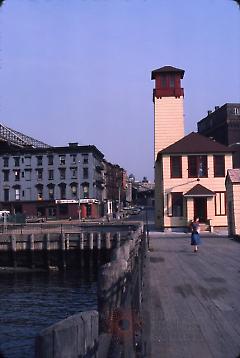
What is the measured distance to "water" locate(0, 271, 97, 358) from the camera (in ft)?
50.9

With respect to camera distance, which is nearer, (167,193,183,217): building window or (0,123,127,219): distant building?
(167,193,183,217): building window

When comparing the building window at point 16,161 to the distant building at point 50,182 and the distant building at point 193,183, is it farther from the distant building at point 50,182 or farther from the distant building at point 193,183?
the distant building at point 193,183

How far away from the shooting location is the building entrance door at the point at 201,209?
1608 inches

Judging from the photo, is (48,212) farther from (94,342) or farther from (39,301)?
(94,342)

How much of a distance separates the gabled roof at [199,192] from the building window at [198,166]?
1401 mm

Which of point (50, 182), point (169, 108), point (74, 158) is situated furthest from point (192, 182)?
point (50, 182)

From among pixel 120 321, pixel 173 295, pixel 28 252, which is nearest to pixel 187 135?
pixel 28 252

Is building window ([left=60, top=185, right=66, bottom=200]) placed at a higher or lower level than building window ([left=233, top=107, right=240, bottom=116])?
lower

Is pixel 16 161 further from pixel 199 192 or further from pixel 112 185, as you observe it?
pixel 199 192

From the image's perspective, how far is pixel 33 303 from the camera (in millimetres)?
21719

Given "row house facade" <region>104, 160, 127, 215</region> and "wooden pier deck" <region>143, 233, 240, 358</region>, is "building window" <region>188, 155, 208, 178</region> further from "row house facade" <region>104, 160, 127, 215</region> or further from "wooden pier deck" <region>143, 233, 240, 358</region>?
"row house facade" <region>104, 160, 127, 215</region>

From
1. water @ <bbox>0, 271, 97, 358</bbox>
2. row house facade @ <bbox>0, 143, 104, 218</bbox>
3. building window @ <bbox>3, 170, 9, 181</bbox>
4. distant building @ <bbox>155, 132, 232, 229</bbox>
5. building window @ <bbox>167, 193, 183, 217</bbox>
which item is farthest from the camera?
building window @ <bbox>3, 170, 9, 181</bbox>

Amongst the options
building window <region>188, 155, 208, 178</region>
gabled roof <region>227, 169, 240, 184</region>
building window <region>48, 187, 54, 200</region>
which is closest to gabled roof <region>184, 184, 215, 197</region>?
building window <region>188, 155, 208, 178</region>

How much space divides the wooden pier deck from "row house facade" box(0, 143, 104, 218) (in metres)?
A: 57.8
